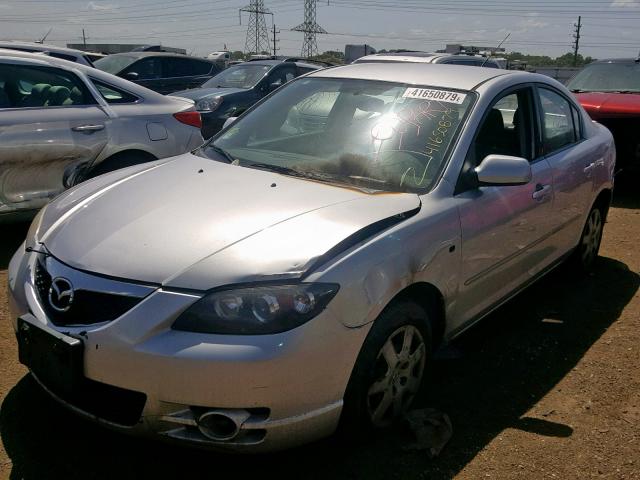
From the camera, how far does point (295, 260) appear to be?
2.45 m

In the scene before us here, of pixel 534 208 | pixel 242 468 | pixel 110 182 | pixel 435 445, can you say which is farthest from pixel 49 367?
pixel 534 208

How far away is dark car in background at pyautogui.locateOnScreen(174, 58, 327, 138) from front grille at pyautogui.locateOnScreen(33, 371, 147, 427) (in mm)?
7506

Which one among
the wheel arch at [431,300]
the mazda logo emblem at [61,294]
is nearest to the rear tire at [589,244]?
the wheel arch at [431,300]

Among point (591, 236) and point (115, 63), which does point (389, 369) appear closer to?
point (591, 236)

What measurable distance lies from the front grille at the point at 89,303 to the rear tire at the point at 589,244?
370cm

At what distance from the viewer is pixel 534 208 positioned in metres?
3.77

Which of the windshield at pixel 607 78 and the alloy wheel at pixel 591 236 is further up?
the windshield at pixel 607 78

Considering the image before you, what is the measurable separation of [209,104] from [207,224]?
7.60m

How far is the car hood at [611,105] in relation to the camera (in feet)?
26.3

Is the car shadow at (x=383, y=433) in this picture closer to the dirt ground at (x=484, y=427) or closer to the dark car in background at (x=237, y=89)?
the dirt ground at (x=484, y=427)

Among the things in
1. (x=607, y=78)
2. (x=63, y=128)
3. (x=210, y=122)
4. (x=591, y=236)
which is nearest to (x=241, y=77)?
(x=210, y=122)

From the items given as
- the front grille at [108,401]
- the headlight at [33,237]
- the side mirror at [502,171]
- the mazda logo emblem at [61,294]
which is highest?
the side mirror at [502,171]

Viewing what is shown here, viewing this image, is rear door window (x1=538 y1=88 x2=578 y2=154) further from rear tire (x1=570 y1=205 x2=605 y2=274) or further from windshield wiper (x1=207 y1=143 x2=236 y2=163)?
windshield wiper (x1=207 y1=143 x2=236 y2=163)

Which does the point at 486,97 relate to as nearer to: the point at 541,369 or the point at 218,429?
the point at 541,369
